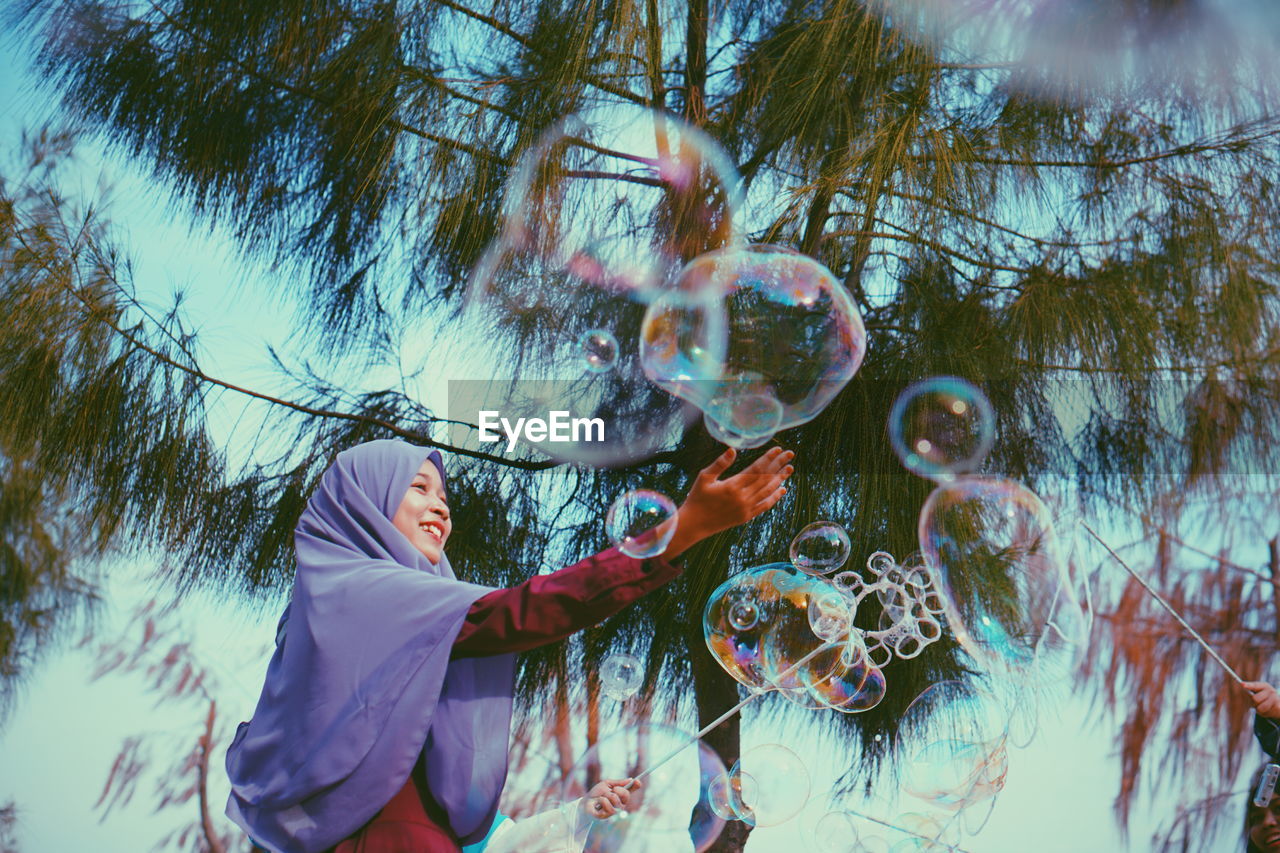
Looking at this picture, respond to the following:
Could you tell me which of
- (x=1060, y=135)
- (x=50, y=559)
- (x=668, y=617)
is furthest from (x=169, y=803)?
(x=1060, y=135)

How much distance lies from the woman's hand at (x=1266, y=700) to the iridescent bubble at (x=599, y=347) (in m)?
1.81

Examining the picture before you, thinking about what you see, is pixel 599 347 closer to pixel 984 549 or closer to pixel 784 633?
pixel 784 633

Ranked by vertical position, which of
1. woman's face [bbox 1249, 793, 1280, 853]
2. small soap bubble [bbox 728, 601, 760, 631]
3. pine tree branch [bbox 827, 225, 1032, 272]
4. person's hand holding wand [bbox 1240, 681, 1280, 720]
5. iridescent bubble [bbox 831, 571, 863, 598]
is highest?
pine tree branch [bbox 827, 225, 1032, 272]

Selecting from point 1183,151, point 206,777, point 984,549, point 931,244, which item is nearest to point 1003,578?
point 984,549

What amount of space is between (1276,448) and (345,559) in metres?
2.74

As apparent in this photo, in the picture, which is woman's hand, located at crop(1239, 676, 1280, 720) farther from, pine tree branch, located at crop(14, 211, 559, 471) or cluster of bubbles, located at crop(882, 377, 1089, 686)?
pine tree branch, located at crop(14, 211, 559, 471)

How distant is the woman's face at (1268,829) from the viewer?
2.79 meters

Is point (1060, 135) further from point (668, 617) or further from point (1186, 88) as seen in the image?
point (668, 617)

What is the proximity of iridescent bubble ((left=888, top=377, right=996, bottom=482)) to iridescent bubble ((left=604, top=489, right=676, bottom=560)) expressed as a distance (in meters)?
0.90

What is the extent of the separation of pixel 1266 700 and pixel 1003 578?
799 millimetres

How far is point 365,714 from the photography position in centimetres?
165

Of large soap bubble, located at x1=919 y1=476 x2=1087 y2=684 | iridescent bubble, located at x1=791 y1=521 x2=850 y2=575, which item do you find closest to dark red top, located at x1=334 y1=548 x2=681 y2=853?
iridescent bubble, located at x1=791 y1=521 x2=850 y2=575

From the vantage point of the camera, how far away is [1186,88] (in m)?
3.04

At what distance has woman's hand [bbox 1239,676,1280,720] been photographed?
8.90 feet
